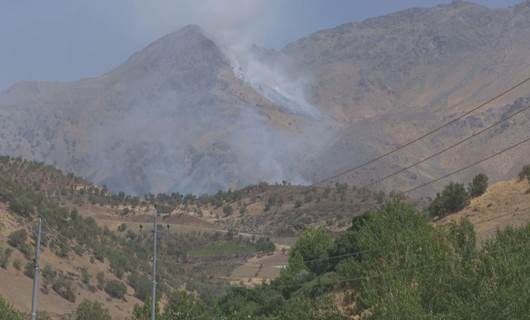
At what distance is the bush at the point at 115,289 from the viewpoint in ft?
360

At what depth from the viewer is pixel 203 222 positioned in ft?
627

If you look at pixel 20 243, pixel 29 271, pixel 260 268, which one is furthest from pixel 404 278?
pixel 260 268

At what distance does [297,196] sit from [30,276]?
10483 cm

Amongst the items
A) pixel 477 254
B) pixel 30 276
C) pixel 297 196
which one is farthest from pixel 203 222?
pixel 477 254

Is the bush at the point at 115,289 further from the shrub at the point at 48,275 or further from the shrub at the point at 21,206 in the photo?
the shrub at the point at 21,206

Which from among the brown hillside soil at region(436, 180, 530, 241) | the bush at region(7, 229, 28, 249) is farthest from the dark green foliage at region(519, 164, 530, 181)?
the bush at region(7, 229, 28, 249)

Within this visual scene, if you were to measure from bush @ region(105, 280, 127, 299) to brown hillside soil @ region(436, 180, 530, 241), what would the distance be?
3767 centimetres

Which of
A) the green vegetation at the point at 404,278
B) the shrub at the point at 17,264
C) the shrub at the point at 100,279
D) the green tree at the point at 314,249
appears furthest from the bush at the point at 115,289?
the green tree at the point at 314,249

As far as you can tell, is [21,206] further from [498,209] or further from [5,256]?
[498,209]

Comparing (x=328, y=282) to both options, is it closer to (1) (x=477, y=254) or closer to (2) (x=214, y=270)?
(1) (x=477, y=254)

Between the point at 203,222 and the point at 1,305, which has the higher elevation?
the point at 203,222

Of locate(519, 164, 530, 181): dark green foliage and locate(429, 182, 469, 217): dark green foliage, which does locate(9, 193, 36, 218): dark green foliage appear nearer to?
locate(429, 182, 469, 217): dark green foliage

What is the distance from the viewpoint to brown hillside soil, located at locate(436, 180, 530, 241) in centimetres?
8700

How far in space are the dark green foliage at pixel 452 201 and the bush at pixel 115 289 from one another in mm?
36799
